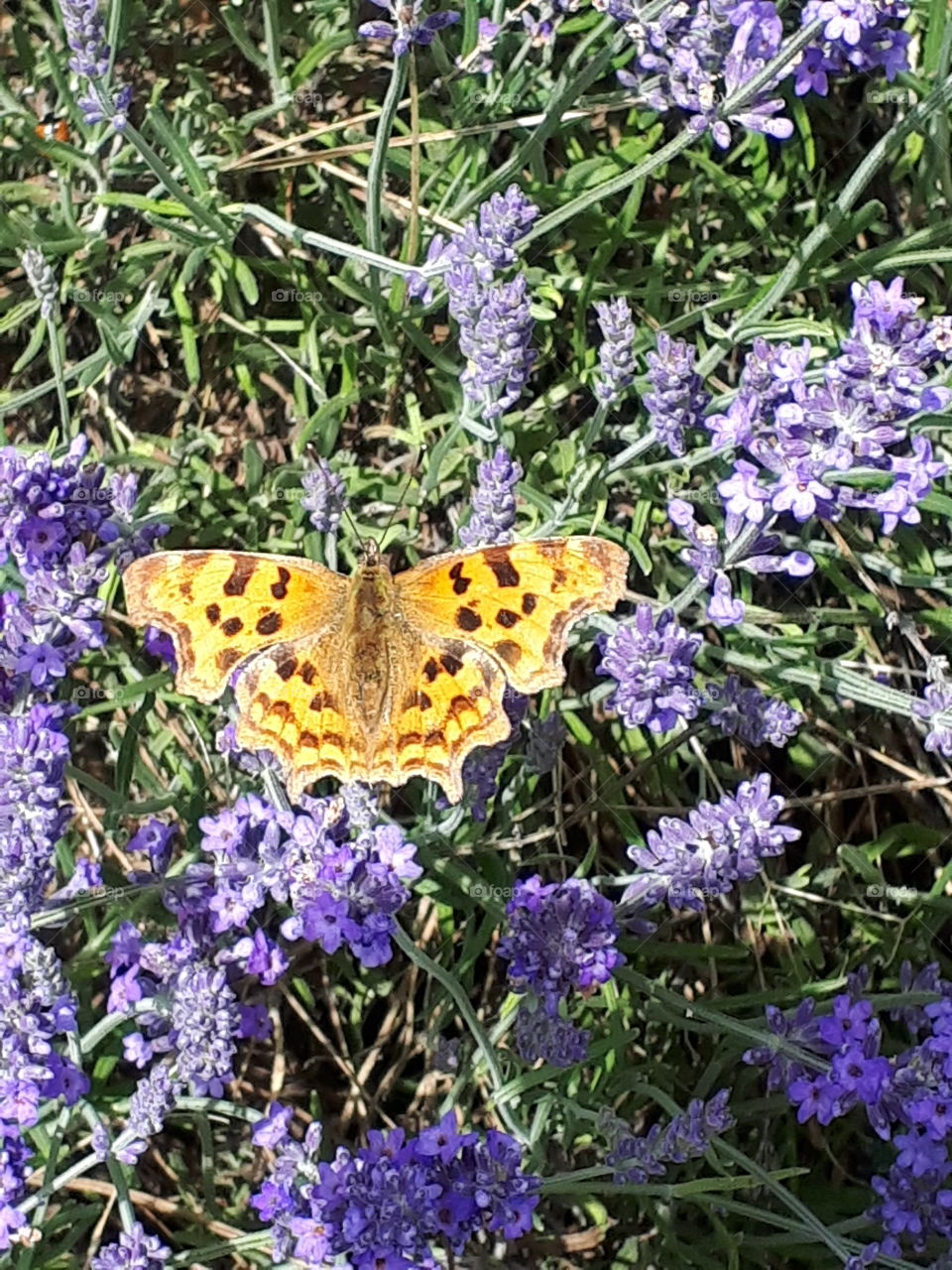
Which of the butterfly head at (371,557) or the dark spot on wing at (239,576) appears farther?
the butterfly head at (371,557)

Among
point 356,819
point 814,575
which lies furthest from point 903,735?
point 356,819

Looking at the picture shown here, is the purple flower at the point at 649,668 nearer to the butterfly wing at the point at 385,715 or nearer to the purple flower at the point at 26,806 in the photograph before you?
the butterfly wing at the point at 385,715

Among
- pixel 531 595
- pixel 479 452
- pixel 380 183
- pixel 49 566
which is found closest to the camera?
pixel 531 595

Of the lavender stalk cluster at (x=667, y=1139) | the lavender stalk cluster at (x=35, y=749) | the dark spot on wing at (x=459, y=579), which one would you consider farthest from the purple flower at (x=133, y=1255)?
the dark spot on wing at (x=459, y=579)

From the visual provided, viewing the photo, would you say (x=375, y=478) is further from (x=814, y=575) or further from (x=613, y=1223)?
(x=613, y=1223)

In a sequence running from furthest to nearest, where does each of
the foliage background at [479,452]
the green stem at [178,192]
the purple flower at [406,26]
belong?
1. the foliage background at [479,452]
2. the green stem at [178,192]
3. the purple flower at [406,26]

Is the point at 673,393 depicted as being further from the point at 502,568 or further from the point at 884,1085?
the point at 884,1085

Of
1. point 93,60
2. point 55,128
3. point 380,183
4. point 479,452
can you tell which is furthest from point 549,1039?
point 55,128
